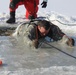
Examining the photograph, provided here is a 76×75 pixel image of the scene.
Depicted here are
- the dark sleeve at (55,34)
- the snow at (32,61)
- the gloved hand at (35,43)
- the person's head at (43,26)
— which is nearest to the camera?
the snow at (32,61)

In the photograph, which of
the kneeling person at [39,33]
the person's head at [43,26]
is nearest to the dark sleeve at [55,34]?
the kneeling person at [39,33]

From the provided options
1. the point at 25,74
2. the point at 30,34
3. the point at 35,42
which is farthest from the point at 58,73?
the point at 30,34

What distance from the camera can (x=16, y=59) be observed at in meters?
4.71

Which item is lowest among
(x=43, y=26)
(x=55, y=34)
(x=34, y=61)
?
(x=34, y=61)

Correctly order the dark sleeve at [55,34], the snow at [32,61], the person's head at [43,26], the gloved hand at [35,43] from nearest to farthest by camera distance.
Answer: the snow at [32,61] < the gloved hand at [35,43] < the person's head at [43,26] < the dark sleeve at [55,34]

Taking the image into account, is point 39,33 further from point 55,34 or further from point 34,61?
point 34,61

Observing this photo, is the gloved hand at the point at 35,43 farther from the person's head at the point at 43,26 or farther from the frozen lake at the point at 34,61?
the person's head at the point at 43,26

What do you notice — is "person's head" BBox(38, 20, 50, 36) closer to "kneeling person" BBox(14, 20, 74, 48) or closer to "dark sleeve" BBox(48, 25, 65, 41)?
"kneeling person" BBox(14, 20, 74, 48)

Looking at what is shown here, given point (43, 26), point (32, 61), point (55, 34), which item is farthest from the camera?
point (55, 34)

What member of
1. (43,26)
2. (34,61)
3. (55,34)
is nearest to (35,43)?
(43,26)

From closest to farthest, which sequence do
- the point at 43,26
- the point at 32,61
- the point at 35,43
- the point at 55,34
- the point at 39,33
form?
the point at 32,61 → the point at 35,43 → the point at 43,26 → the point at 39,33 → the point at 55,34

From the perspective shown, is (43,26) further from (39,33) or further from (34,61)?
(34,61)

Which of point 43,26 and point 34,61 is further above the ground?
point 43,26

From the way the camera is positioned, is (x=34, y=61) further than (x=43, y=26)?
No
